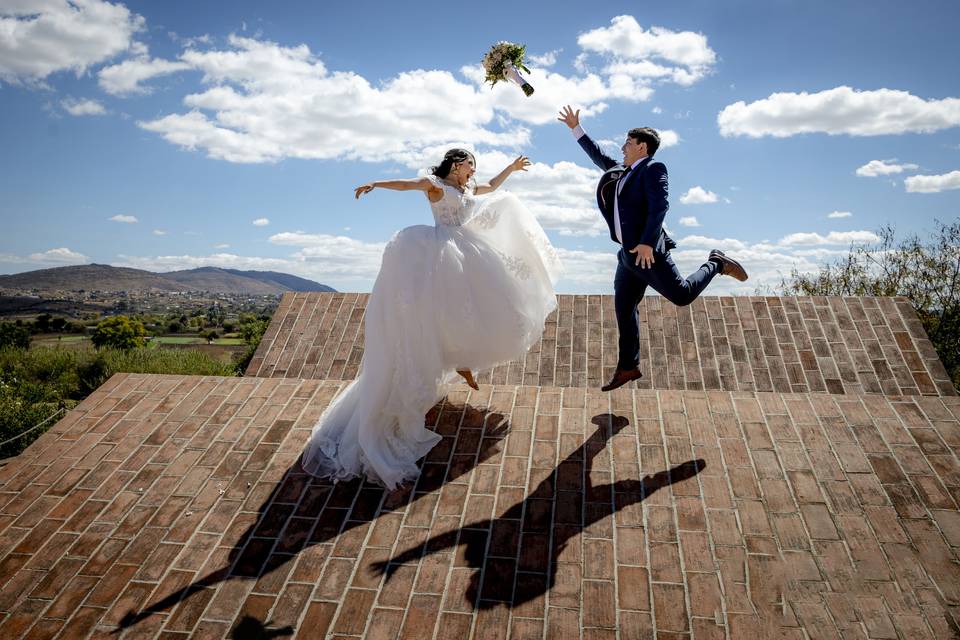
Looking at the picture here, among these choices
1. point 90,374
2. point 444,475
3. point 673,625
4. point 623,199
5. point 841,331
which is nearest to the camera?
point 673,625

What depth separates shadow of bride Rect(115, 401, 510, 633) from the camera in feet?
11.1

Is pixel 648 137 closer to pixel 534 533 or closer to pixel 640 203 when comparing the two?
pixel 640 203

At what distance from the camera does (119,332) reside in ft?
132

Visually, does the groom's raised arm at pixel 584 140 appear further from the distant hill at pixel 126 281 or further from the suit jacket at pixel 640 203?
the distant hill at pixel 126 281

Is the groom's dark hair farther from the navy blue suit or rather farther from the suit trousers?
the suit trousers

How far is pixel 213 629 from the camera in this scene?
307cm

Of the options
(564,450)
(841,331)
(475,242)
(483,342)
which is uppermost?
(475,242)

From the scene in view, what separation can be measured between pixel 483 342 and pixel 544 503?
3.87ft

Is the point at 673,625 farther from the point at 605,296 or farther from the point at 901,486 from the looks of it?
the point at 605,296

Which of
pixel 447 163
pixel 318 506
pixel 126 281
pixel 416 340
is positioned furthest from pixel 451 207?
pixel 126 281

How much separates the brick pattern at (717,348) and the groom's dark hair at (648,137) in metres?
2.68

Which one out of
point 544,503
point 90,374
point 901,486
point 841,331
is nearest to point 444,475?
point 544,503

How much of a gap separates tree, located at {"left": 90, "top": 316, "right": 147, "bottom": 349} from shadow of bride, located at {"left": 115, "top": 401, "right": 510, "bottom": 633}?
40.2 meters

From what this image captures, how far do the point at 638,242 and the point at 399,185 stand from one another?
1806 millimetres
